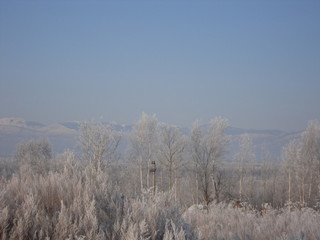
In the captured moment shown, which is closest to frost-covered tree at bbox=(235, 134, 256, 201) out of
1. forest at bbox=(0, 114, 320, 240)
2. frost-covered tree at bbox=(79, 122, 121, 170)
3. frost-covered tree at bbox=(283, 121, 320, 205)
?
forest at bbox=(0, 114, 320, 240)

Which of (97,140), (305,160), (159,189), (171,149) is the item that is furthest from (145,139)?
(305,160)

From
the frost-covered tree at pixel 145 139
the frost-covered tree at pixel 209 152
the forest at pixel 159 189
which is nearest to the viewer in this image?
the forest at pixel 159 189

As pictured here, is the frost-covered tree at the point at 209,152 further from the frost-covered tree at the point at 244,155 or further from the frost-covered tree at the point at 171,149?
the frost-covered tree at the point at 244,155

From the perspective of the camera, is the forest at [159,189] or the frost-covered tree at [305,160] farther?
the frost-covered tree at [305,160]

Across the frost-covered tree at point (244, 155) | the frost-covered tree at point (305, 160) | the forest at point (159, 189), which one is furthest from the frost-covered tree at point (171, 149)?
the frost-covered tree at point (305, 160)

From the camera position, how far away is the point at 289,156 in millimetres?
46906

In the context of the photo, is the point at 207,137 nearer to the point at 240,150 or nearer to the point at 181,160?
the point at 181,160

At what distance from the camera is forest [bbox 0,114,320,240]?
4434 millimetres

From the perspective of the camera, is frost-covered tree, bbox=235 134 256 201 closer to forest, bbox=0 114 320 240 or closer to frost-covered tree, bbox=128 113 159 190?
forest, bbox=0 114 320 240

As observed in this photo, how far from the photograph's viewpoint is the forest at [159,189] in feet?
14.5

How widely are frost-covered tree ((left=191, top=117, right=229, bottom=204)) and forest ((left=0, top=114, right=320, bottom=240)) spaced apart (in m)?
0.11

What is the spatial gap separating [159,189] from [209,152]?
9.70 m

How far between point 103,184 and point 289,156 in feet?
149

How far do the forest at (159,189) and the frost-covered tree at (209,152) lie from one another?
0.11m
